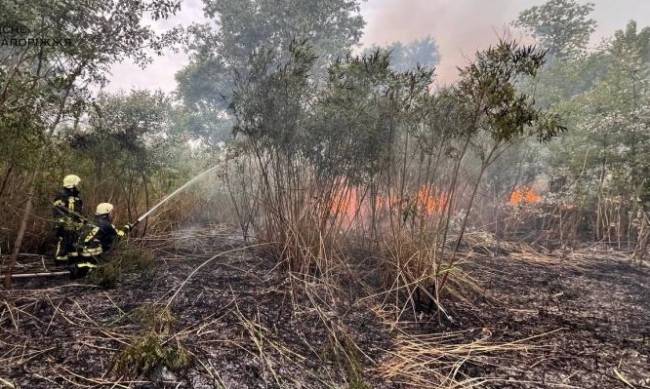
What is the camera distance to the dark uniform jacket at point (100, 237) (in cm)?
464

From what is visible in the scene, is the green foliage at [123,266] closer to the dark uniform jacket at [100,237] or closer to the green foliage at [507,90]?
the dark uniform jacket at [100,237]

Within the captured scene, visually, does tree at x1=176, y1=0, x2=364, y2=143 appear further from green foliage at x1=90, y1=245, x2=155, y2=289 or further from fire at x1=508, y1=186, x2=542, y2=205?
green foliage at x1=90, y1=245, x2=155, y2=289

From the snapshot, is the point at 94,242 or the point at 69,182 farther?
the point at 69,182

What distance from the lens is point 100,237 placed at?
16.4 feet

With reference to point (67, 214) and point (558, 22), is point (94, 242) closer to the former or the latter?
point (67, 214)

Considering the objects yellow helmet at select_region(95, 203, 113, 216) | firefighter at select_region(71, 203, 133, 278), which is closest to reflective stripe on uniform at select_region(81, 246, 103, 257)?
firefighter at select_region(71, 203, 133, 278)

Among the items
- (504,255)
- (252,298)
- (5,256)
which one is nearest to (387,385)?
(252,298)

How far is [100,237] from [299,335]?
310 centimetres

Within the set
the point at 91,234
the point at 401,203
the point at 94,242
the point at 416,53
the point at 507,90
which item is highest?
the point at 416,53

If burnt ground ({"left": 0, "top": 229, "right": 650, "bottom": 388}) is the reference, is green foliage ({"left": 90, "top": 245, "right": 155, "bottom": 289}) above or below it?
above

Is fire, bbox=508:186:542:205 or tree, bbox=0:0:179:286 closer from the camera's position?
tree, bbox=0:0:179:286

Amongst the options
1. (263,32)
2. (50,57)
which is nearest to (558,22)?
(263,32)

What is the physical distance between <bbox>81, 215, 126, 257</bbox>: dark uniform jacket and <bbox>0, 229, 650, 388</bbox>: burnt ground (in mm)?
418

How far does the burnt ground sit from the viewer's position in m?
3.04
